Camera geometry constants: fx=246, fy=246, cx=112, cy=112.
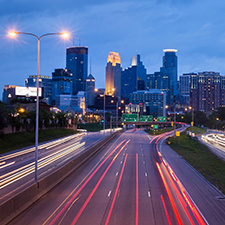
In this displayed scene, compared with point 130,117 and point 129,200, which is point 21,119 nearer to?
point 130,117

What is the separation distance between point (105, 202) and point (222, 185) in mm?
12903

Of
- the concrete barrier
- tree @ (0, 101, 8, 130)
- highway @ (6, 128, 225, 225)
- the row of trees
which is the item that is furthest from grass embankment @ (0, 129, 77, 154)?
highway @ (6, 128, 225, 225)

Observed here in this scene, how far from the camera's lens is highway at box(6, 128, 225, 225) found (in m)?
14.8

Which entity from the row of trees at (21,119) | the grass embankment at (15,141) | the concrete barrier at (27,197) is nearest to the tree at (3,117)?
the row of trees at (21,119)

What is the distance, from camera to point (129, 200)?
18.3m

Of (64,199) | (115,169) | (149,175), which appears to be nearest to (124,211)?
(64,199)

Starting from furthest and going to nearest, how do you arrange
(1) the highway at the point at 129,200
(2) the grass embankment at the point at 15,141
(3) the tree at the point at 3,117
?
(3) the tree at the point at 3,117 < (2) the grass embankment at the point at 15,141 < (1) the highway at the point at 129,200

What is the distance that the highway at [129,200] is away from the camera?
14805 mm

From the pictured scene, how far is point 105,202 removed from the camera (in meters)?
17.8

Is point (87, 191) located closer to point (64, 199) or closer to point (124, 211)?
point (64, 199)

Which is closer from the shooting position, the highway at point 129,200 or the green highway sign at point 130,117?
the highway at point 129,200

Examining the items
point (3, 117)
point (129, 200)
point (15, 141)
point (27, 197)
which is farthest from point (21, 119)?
point (129, 200)

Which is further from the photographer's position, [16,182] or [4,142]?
[4,142]

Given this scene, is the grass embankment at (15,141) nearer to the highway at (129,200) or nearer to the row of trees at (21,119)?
the row of trees at (21,119)
